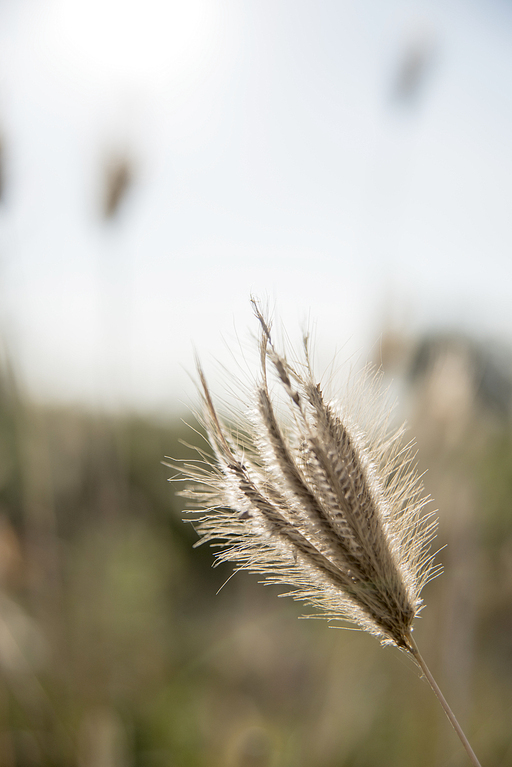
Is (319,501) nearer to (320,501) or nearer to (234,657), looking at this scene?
(320,501)

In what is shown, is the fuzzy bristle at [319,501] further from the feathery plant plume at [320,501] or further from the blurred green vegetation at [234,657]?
the blurred green vegetation at [234,657]

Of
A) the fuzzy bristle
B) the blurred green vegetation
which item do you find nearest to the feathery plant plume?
the fuzzy bristle

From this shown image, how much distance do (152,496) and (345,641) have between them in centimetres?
231

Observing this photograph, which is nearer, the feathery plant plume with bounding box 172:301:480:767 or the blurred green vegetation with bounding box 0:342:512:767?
the feathery plant plume with bounding box 172:301:480:767

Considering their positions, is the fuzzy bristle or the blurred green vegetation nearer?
the fuzzy bristle

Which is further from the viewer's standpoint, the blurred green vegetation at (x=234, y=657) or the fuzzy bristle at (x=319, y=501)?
the blurred green vegetation at (x=234, y=657)

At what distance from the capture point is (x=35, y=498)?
2.36 metres

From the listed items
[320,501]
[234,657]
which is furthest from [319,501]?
[234,657]

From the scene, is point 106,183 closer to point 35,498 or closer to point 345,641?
point 35,498

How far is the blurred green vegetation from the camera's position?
1.90 meters

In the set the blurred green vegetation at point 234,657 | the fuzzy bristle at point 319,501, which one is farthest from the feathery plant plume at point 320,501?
the blurred green vegetation at point 234,657

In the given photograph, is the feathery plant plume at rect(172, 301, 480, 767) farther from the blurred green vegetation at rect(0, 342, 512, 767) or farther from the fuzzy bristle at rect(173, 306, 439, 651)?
the blurred green vegetation at rect(0, 342, 512, 767)

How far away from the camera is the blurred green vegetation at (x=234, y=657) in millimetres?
1898

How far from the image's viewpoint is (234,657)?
96.3 inches
